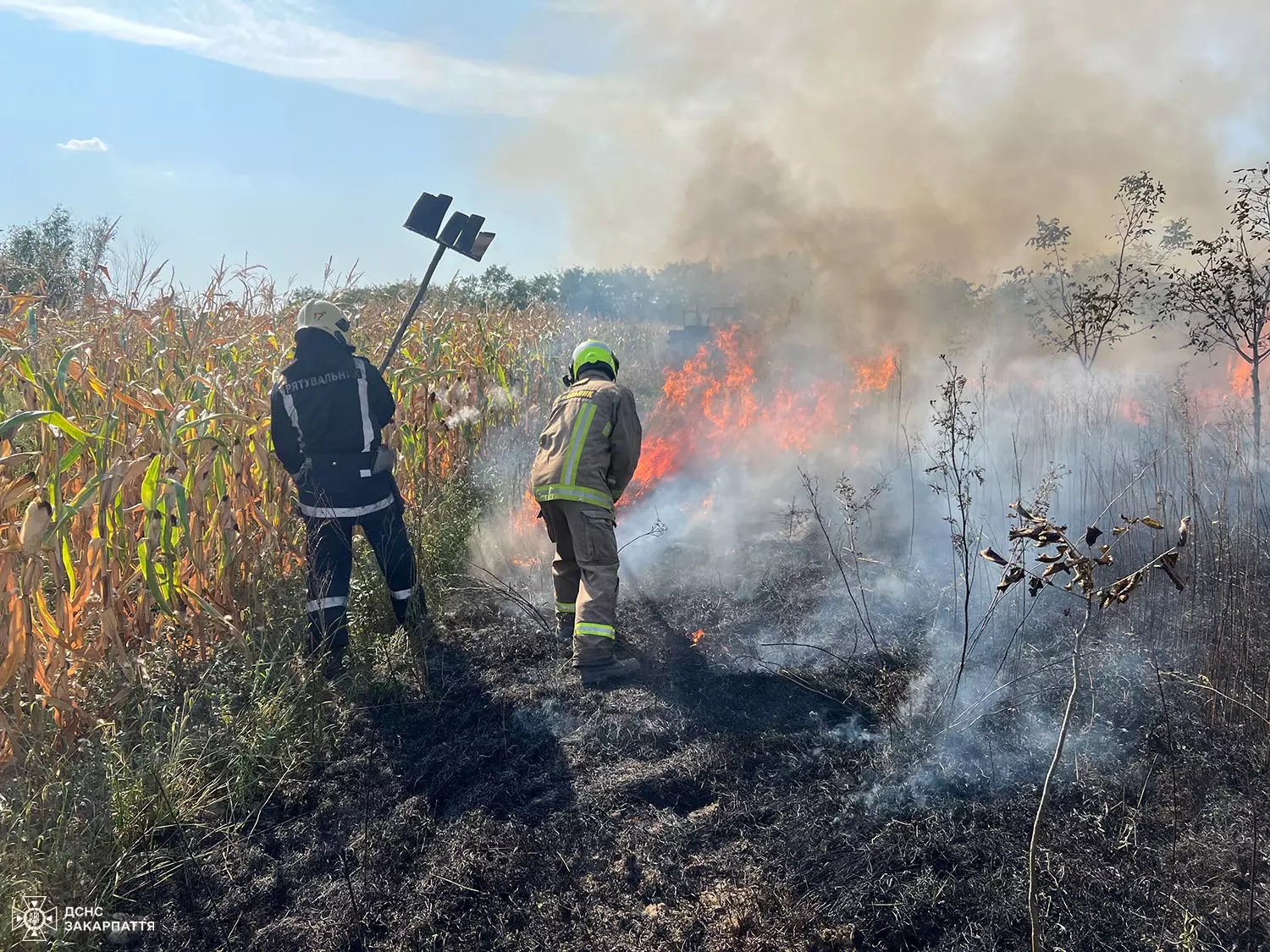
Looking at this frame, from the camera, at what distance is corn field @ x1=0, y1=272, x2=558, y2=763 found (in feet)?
10.5

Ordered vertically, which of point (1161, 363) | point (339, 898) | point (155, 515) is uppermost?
point (1161, 363)

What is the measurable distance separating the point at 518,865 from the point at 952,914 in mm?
1591

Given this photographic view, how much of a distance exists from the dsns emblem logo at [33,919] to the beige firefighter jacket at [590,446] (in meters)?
3.01

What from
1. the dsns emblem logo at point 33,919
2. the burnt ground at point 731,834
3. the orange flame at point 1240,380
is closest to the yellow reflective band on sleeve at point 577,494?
the burnt ground at point 731,834

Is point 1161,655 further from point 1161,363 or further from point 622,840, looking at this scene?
point 1161,363

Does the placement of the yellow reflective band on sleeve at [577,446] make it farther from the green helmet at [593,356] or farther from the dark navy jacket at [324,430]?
the dark navy jacket at [324,430]

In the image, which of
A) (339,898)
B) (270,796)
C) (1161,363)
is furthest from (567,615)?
(1161,363)

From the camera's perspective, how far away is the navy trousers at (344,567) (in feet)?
14.9

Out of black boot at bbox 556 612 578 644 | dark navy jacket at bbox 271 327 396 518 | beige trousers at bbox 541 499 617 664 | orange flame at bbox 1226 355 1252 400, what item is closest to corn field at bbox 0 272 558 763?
dark navy jacket at bbox 271 327 396 518

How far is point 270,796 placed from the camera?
335cm

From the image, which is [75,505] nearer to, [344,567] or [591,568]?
[344,567]

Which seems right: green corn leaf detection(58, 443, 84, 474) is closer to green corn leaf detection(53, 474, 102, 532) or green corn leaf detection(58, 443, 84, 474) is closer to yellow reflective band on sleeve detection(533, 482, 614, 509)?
green corn leaf detection(53, 474, 102, 532)

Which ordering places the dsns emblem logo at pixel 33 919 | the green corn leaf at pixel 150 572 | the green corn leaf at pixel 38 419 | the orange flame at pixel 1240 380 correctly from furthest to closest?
the orange flame at pixel 1240 380 → the green corn leaf at pixel 150 572 → the green corn leaf at pixel 38 419 → the dsns emblem logo at pixel 33 919

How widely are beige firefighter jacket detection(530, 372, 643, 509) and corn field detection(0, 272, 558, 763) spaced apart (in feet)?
4.61
